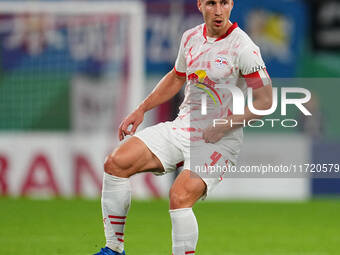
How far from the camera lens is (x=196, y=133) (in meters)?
5.66

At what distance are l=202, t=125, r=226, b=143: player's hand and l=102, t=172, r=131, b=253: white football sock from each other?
2.00 ft

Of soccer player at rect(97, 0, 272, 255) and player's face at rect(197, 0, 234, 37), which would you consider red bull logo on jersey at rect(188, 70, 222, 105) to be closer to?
soccer player at rect(97, 0, 272, 255)

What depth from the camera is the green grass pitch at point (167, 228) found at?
7.46m

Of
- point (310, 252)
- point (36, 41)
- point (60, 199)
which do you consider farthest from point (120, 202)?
point (36, 41)

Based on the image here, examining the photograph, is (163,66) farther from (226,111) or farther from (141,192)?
(226,111)

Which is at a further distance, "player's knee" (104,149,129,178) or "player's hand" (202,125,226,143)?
"player's knee" (104,149,129,178)

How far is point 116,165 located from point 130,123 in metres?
0.39

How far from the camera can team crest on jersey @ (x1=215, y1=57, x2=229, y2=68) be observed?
5.53m

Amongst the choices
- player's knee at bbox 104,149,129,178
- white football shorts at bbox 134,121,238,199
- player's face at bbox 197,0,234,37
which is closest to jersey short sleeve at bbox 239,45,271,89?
player's face at bbox 197,0,234,37

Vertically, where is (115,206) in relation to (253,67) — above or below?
below

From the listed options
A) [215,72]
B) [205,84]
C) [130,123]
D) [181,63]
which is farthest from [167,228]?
[215,72]

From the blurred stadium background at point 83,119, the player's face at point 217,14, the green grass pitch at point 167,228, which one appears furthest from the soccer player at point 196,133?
the blurred stadium background at point 83,119

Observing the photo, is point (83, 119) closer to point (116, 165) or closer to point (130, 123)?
point (130, 123)

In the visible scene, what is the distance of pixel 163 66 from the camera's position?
15.6 metres
